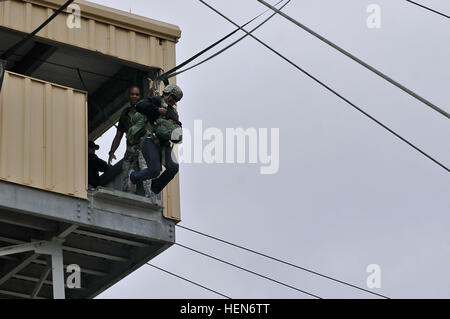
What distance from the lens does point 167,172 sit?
3055 cm

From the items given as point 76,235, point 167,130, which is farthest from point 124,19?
point 76,235

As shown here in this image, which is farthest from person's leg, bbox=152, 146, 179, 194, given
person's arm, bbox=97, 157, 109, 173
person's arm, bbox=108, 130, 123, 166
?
person's arm, bbox=97, 157, 109, 173

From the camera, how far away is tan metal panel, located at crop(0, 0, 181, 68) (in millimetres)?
30797

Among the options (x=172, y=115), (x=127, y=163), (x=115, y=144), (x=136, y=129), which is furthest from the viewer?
(x=115, y=144)

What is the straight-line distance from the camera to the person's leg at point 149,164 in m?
30.3

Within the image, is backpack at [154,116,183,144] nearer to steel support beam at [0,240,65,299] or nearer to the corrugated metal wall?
the corrugated metal wall

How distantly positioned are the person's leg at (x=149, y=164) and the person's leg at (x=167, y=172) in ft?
0.67

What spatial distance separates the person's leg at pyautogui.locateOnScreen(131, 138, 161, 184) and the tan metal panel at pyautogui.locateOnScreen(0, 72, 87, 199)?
0.91 meters

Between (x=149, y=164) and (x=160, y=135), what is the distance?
52 centimetres

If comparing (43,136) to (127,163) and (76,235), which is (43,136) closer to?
(127,163)

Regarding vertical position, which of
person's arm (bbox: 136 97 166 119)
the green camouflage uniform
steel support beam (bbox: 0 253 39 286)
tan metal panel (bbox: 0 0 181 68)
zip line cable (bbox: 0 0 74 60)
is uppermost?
tan metal panel (bbox: 0 0 181 68)
